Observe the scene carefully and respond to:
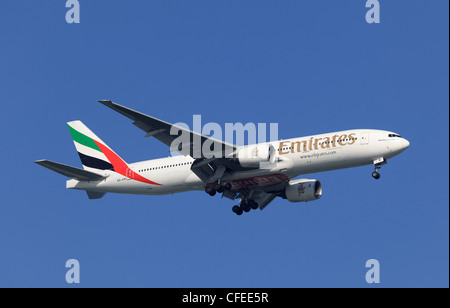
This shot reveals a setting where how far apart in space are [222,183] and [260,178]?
2.62 m

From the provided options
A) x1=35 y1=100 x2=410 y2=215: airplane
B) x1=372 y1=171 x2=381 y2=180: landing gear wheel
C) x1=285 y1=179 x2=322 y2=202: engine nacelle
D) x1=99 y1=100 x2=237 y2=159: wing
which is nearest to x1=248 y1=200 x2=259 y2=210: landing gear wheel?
x1=35 y1=100 x2=410 y2=215: airplane

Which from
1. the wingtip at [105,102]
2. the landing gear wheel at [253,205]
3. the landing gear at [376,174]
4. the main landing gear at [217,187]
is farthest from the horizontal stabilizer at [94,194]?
the landing gear at [376,174]

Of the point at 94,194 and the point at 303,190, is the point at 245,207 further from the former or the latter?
the point at 94,194

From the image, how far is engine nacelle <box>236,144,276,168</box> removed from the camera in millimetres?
52844

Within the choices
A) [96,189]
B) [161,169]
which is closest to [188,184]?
[161,169]

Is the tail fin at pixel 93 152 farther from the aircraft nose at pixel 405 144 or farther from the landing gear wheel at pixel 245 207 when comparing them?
the aircraft nose at pixel 405 144

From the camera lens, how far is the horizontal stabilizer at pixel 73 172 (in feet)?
180

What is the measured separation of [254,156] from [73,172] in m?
13.4

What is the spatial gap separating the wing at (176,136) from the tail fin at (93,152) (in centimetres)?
694

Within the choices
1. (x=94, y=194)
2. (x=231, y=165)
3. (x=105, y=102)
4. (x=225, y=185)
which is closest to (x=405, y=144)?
(x=231, y=165)

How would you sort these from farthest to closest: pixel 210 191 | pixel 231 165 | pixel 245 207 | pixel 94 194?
pixel 94 194 < pixel 245 207 < pixel 210 191 < pixel 231 165

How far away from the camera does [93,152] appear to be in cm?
6066

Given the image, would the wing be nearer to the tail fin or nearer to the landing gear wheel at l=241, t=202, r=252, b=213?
the landing gear wheel at l=241, t=202, r=252, b=213

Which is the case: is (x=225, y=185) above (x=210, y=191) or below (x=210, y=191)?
above
